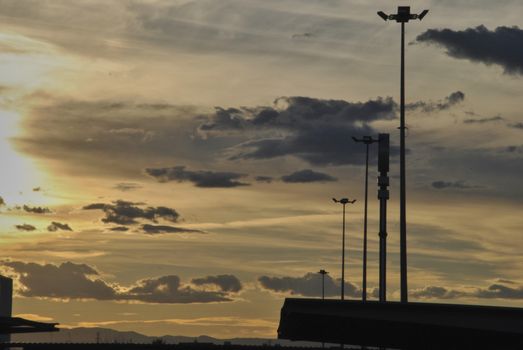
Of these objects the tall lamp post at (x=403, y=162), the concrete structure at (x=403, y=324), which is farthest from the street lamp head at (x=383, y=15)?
the concrete structure at (x=403, y=324)

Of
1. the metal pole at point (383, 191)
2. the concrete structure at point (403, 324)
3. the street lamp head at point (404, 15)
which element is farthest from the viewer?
the metal pole at point (383, 191)

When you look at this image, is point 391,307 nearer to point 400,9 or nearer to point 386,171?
point 400,9

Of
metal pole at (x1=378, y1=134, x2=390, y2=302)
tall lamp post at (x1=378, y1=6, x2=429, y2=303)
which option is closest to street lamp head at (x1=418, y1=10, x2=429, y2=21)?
tall lamp post at (x1=378, y1=6, x2=429, y2=303)

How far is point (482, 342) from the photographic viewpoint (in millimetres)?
62844

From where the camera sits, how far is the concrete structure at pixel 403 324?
55.5 metres

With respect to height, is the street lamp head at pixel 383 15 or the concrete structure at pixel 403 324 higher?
the street lamp head at pixel 383 15

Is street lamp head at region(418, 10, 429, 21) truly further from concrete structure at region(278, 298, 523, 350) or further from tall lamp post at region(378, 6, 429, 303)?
concrete structure at region(278, 298, 523, 350)

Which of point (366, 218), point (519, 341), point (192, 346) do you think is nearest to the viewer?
point (519, 341)

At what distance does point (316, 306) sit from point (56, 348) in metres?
137

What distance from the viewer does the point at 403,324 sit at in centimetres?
5878

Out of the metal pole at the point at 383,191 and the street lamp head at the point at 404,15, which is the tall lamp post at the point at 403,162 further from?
the metal pole at the point at 383,191

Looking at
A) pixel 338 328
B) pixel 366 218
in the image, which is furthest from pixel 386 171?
pixel 366 218

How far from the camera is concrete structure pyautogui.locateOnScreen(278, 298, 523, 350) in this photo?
Answer: 182 feet

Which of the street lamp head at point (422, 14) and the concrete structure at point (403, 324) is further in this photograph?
the street lamp head at point (422, 14)
